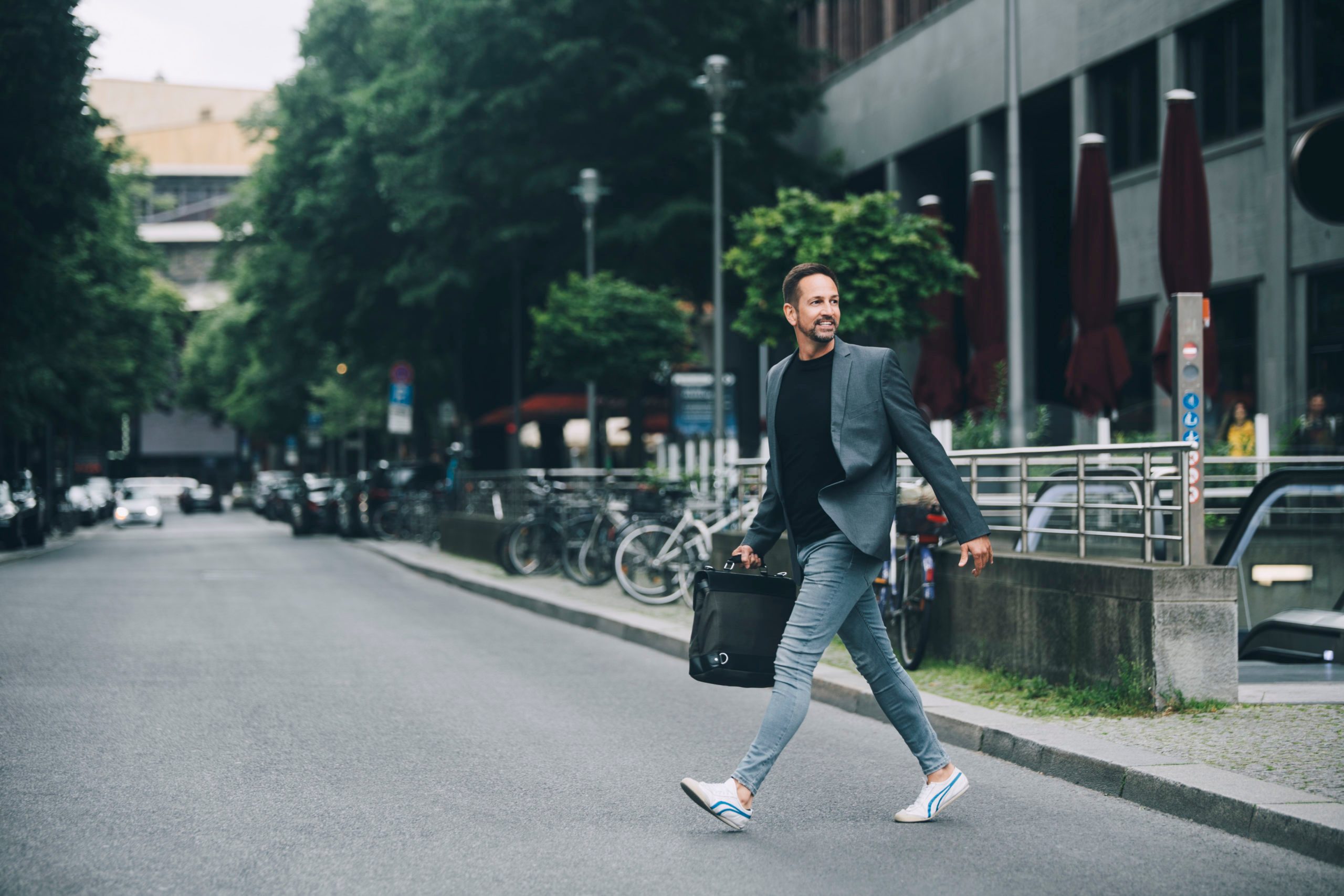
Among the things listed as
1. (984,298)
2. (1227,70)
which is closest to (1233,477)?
(984,298)

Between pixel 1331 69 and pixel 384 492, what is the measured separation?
20.7 metres

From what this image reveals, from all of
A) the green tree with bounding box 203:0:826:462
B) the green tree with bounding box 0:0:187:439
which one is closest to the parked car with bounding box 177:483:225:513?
the green tree with bounding box 0:0:187:439

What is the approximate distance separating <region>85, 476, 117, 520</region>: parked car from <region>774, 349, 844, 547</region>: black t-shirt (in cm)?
5357

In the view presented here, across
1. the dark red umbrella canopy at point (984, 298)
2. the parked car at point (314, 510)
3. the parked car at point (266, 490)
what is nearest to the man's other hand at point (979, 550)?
the dark red umbrella canopy at point (984, 298)

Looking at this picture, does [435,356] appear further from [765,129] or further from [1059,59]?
[1059,59]

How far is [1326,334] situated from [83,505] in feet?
140

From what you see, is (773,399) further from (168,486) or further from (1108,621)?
(168,486)

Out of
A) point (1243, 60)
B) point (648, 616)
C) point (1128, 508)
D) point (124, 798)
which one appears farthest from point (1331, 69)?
point (124, 798)

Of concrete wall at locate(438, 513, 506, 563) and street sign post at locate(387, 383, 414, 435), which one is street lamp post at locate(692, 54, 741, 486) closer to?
concrete wall at locate(438, 513, 506, 563)

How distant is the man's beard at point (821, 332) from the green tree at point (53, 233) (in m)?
19.5

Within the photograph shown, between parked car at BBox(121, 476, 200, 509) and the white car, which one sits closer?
the white car

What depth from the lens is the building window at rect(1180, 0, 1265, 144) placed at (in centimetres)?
2053

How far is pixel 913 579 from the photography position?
9898 millimetres

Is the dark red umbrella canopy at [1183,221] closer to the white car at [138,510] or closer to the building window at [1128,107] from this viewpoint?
the building window at [1128,107]
